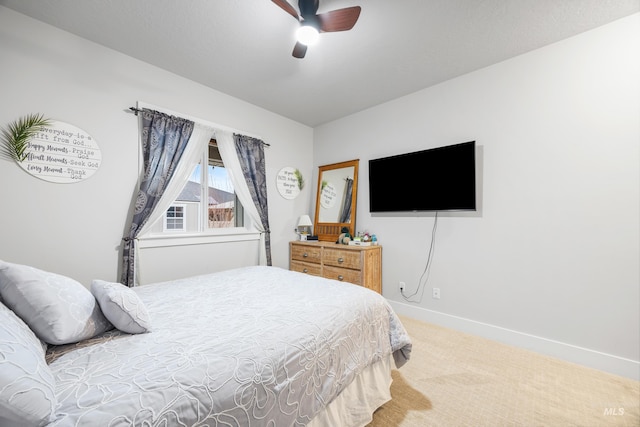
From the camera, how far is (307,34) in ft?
5.80

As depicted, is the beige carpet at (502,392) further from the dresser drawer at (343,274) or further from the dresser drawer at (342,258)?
the dresser drawer at (342,258)

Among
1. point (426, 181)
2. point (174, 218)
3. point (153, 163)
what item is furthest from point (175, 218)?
point (426, 181)

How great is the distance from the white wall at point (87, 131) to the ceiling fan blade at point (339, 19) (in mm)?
1847

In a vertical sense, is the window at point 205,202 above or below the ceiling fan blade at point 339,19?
below

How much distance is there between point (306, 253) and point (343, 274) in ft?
2.26

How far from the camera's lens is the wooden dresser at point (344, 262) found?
9.91ft

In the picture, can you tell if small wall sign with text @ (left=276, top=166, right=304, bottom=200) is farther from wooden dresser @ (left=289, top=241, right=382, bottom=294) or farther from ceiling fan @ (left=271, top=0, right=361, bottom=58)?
ceiling fan @ (left=271, top=0, right=361, bottom=58)

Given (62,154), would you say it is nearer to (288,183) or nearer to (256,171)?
(256,171)

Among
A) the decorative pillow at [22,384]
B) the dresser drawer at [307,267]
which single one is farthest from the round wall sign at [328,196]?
the decorative pillow at [22,384]

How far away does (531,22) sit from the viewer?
6.45ft

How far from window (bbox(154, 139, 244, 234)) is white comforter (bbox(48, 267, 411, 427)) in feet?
4.41

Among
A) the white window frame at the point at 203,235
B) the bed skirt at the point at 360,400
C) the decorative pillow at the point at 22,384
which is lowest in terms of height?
the bed skirt at the point at 360,400

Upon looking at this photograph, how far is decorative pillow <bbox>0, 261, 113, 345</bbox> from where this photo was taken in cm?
95

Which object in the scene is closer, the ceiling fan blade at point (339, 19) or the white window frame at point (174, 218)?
the ceiling fan blade at point (339, 19)
